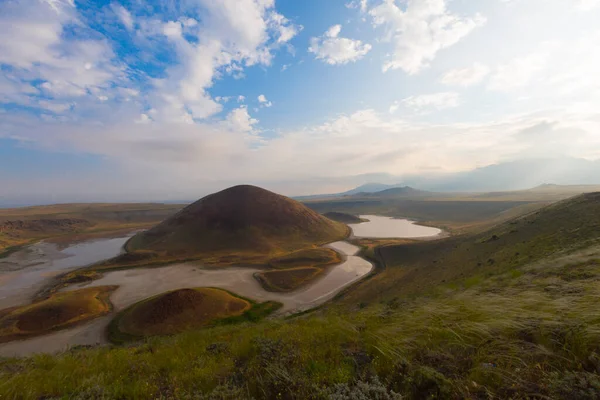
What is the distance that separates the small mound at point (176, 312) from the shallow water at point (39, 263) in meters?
25.0

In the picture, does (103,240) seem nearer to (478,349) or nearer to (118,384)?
(118,384)

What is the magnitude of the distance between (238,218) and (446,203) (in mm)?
148731

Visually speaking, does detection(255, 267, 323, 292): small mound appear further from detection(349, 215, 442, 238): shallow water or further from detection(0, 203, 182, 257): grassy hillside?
detection(0, 203, 182, 257): grassy hillside

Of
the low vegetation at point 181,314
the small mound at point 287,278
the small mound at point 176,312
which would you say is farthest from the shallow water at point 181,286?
the small mound at point 176,312

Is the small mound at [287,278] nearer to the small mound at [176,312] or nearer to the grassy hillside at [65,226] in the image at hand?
the small mound at [176,312]

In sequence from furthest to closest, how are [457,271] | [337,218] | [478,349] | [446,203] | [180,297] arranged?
[446,203], [337,218], [180,297], [457,271], [478,349]

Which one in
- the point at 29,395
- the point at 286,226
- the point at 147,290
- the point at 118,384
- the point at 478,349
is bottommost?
the point at 147,290

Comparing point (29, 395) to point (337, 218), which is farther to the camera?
point (337, 218)

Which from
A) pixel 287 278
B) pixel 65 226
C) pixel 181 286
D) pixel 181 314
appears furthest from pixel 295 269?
pixel 65 226

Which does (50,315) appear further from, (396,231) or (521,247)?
(396,231)

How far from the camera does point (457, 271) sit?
27328 millimetres

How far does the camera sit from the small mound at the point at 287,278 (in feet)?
142

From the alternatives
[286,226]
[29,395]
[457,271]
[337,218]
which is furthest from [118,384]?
[337,218]

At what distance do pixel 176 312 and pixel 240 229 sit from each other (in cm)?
4856
